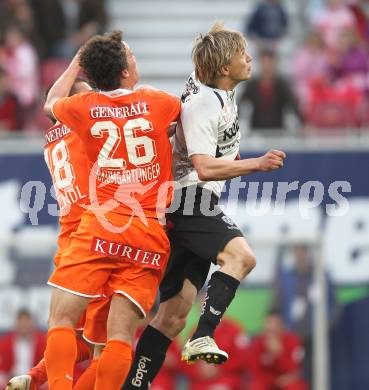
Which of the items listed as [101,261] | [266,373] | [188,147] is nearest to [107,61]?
[188,147]

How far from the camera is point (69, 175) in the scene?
24.4ft

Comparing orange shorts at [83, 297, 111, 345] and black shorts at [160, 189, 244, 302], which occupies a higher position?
black shorts at [160, 189, 244, 302]

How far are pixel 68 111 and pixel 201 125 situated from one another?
0.78 metres

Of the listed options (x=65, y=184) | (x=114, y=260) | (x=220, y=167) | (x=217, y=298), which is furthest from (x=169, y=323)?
(x=220, y=167)

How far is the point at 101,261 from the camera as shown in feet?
22.8

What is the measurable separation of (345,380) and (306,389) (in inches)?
18.8

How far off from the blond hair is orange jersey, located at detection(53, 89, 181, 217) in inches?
10.0

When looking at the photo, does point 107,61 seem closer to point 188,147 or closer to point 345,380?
point 188,147

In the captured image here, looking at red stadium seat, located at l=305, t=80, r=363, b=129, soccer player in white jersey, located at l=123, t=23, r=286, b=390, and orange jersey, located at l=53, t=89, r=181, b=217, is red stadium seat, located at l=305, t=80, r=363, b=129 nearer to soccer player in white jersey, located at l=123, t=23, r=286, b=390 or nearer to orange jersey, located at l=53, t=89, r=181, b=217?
soccer player in white jersey, located at l=123, t=23, r=286, b=390

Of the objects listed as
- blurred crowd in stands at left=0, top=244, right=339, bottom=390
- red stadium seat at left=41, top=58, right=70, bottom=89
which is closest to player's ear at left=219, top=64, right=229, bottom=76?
blurred crowd in stands at left=0, top=244, right=339, bottom=390

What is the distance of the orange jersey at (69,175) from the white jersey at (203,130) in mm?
579

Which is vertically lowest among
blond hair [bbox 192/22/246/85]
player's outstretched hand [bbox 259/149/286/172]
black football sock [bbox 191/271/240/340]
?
black football sock [bbox 191/271/240/340]

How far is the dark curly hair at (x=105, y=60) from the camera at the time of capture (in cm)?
698

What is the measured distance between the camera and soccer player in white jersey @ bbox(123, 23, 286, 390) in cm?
690
